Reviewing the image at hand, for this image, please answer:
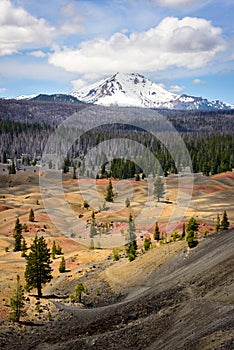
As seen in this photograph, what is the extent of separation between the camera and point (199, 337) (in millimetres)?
18469

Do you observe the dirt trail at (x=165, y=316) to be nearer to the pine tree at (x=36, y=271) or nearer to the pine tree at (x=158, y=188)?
the pine tree at (x=36, y=271)

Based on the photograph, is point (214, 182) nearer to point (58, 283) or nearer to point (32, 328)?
point (58, 283)

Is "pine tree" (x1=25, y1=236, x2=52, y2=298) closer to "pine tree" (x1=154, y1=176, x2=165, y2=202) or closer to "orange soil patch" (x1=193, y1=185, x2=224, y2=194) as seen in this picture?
"pine tree" (x1=154, y1=176, x2=165, y2=202)

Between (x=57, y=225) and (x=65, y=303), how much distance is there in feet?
120

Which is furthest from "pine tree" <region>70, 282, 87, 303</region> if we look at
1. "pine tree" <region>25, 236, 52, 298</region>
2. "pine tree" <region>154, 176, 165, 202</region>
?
"pine tree" <region>154, 176, 165, 202</region>

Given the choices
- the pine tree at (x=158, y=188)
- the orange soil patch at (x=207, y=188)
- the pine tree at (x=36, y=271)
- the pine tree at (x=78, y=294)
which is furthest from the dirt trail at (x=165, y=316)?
the orange soil patch at (x=207, y=188)

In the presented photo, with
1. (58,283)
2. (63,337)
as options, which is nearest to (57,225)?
(58,283)

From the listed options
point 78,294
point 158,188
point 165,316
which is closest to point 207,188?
point 158,188

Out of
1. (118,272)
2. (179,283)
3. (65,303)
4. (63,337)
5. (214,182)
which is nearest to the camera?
(63,337)

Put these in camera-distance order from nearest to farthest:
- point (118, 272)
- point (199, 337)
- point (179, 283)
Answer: point (199, 337) < point (179, 283) < point (118, 272)

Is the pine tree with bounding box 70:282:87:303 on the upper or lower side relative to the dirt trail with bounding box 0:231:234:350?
lower

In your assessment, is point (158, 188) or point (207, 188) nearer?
point (158, 188)

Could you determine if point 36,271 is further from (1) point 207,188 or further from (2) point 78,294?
(1) point 207,188

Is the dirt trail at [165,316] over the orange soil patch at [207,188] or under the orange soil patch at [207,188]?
under
